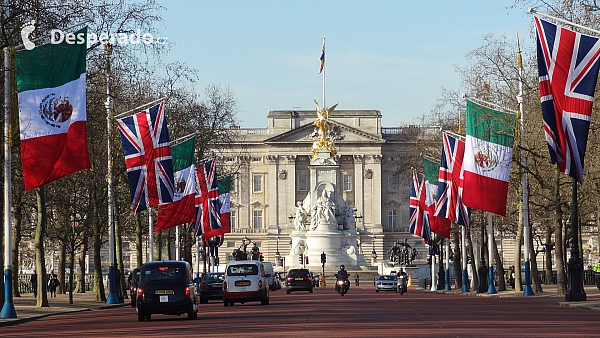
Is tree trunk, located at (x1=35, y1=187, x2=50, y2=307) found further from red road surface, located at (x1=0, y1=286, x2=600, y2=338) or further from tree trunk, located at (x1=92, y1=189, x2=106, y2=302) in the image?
red road surface, located at (x1=0, y1=286, x2=600, y2=338)

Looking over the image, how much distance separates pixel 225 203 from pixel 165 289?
3500cm

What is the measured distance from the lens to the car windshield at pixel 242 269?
4531 cm

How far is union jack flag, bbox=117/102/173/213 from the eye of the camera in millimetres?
45562

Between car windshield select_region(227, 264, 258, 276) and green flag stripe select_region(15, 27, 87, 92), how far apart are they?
15808 millimetres

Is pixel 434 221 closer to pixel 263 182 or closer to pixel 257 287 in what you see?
pixel 257 287

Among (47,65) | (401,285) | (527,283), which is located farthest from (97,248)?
(47,65)

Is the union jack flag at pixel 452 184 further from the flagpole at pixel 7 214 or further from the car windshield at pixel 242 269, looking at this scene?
the flagpole at pixel 7 214

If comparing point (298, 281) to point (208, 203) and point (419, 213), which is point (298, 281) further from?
point (208, 203)

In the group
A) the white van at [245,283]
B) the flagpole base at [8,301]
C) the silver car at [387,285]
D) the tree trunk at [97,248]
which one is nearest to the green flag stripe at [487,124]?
the white van at [245,283]

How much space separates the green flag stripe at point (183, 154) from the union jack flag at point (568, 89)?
87.5 ft

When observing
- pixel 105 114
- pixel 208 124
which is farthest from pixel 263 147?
pixel 105 114

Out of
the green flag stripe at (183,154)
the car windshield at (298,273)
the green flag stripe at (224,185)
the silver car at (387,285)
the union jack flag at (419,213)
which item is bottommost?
the silver car at (387,285)

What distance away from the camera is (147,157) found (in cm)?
4578

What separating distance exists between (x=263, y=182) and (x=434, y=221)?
371 feet
